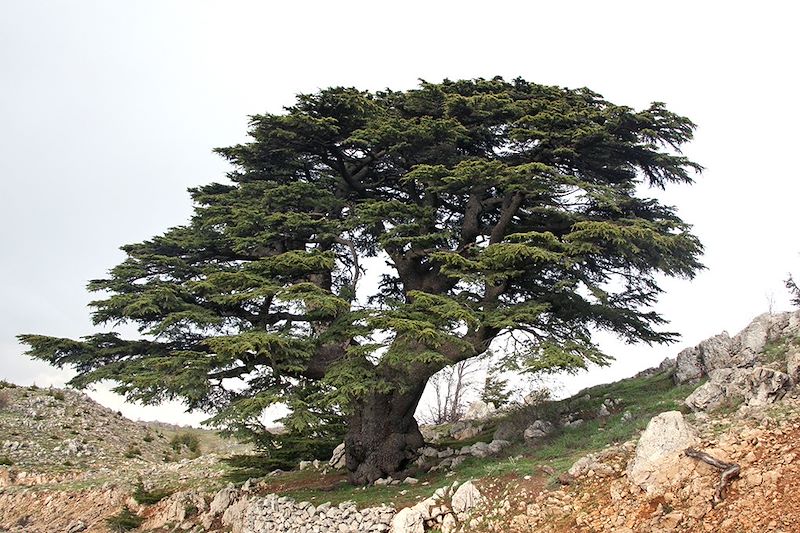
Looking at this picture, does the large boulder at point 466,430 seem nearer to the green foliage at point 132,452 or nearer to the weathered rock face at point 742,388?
the weathered rock face at point 742,388

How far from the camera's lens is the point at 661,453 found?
Answer: 27.7ft

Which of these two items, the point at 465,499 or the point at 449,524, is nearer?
the point at 449,524

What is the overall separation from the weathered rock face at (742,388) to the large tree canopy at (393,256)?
2240 mm

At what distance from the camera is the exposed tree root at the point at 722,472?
24.1ft

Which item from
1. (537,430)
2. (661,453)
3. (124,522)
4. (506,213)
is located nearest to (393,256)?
(506,213)

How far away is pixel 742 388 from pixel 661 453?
3226 mm

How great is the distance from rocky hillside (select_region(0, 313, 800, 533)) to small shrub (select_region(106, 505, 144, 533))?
4 centimetres

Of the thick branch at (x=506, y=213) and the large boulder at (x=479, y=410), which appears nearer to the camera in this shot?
the thick branch at (x=506, y=213)

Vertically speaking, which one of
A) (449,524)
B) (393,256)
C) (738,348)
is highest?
(393,256)

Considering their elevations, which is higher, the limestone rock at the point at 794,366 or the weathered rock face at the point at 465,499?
the limestone rock at the point at 794,366

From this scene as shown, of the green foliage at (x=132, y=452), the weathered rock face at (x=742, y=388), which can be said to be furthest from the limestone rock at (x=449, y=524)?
the green foliage at (x=132, y=452)

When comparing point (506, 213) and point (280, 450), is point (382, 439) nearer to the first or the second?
point (280, 450)

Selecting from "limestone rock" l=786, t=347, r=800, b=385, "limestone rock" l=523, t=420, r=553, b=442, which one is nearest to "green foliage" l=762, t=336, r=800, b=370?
"limestone rock" l=786, t=347, r=800, b=385

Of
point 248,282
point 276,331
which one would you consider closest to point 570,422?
point 276,331
